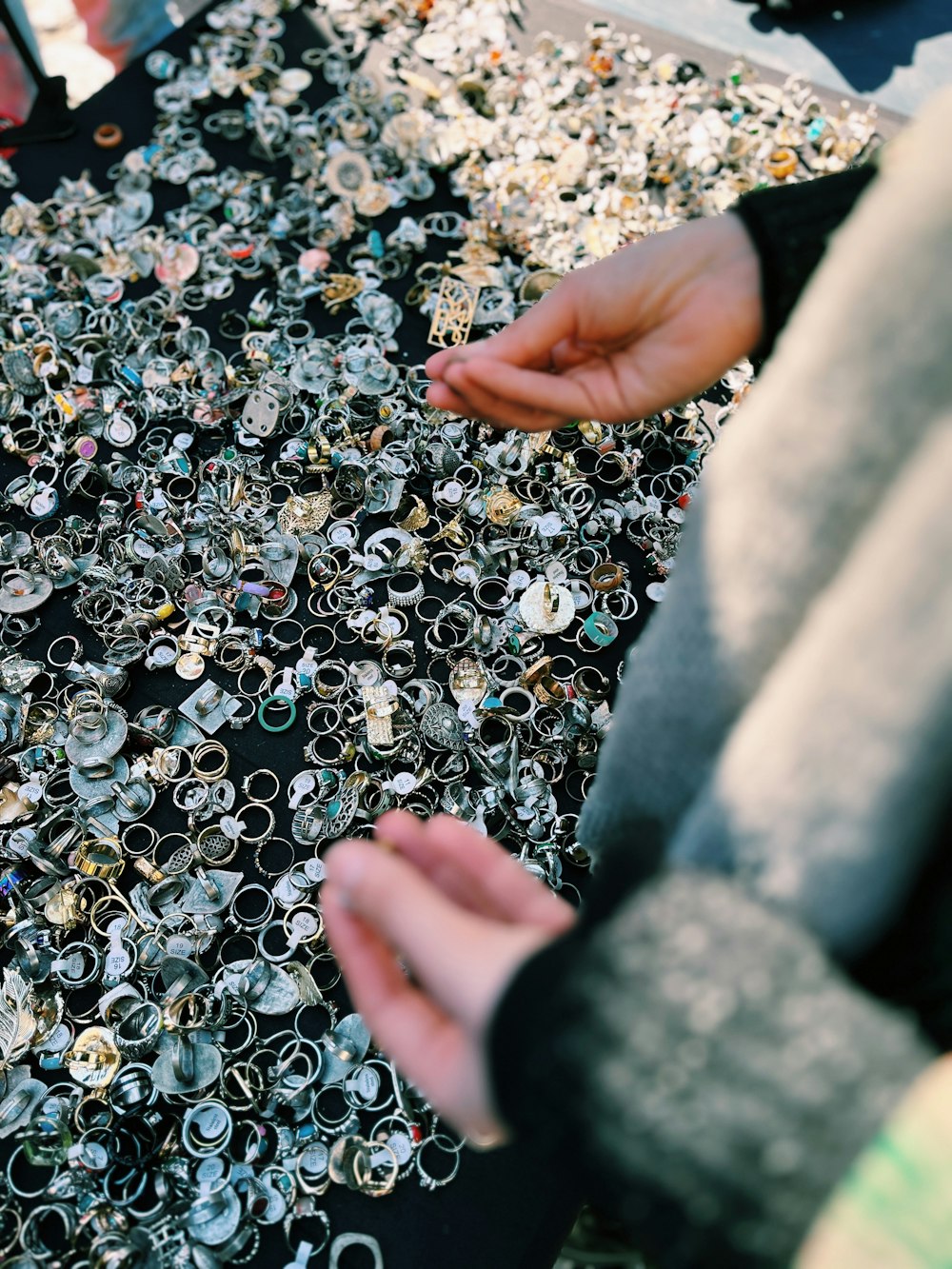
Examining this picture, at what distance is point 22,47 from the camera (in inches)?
131

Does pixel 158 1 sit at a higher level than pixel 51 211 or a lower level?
higher

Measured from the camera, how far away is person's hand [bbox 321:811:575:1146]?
0.80 meters

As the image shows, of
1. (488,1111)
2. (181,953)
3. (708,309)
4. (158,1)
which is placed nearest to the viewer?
(488,1111)

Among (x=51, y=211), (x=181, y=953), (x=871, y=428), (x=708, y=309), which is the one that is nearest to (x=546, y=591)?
(x=708, y=309)

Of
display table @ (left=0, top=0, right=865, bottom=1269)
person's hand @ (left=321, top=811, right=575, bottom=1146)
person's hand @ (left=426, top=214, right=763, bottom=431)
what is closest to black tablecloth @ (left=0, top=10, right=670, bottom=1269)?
display table @ (left=0, top=0, right=865, bottom=1269)

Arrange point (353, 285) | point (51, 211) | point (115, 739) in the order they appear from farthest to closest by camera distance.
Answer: point (51, 211) → point (353, 285) → point (115, 739)

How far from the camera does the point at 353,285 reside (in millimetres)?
2953

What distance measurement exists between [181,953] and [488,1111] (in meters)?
1.43

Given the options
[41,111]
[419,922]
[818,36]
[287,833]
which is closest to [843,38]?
[818,36]

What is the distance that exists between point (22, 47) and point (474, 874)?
4.07 m

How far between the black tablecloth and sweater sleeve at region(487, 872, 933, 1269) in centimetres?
5

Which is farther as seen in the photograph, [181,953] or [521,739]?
[521,739]

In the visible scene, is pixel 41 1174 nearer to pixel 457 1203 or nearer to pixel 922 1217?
pixel 457 1203

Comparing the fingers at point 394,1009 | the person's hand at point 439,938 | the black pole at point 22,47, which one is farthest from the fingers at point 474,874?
the black pole at point 22,47
